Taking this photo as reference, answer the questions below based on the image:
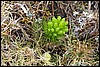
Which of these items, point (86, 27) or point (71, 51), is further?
point (86, 27)

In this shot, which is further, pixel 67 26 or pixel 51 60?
pixel 67 26

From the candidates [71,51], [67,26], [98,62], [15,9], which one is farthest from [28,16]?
[98,62]

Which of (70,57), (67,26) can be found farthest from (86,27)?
(70,57)

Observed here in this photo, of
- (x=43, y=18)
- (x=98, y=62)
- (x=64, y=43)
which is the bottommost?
(x=98, y=62)

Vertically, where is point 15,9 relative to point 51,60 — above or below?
above

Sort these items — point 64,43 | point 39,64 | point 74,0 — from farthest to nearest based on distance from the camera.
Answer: point 74,0
point 64,43
point 39,64

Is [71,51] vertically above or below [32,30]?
below

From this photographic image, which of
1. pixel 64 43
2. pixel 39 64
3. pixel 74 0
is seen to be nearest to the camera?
pixel 39 64

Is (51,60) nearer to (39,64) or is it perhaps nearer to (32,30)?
(39,64)

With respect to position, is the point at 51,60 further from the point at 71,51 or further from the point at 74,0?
the point at 74,0
